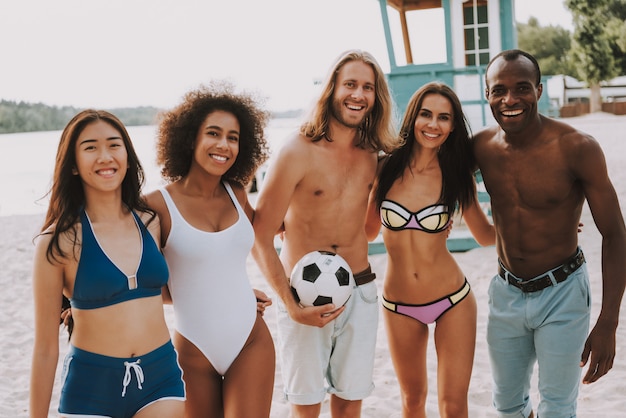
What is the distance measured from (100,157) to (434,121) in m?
1.85

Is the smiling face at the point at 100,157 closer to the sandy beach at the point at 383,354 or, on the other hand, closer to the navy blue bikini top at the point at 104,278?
the navy blue bikini top at the point at 104,278

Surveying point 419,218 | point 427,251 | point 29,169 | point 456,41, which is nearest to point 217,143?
point 419,218

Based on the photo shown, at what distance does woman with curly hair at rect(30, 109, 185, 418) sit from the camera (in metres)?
2.48

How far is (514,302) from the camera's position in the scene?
3352mm

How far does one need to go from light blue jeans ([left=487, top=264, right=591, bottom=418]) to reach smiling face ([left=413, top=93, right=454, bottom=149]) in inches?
35.1

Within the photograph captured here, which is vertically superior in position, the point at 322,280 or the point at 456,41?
the point at 456,41

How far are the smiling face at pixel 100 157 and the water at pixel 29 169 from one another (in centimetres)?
60

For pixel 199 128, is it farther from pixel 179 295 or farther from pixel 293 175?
pixel 179 295

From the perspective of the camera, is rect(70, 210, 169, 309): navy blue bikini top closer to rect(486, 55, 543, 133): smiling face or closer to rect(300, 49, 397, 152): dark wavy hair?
rect(300, 49, 397, 152): dark wavy hair

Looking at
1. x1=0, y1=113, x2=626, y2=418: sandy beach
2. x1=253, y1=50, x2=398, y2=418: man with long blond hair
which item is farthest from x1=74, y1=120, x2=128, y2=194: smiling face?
x1=0, y1=113, x2=626, y2=418: sandy beach

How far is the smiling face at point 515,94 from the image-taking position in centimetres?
325

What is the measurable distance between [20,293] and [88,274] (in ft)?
23.6

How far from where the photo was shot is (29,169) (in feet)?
118

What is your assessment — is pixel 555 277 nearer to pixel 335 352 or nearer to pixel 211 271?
pixel 335 352
